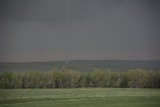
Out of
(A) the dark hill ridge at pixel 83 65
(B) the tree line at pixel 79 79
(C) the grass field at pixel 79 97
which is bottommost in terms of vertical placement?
(C) the grass field at pixel 79 97

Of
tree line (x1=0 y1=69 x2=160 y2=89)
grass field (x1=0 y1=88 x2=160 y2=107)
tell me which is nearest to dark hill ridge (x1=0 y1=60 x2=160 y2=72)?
tree line (x1=0 y1=69 x2=160 y2=89)

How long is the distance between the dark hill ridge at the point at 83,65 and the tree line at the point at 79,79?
8 cm

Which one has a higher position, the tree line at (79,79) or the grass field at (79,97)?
the tree line at (79,79)

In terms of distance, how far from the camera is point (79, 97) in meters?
5.27

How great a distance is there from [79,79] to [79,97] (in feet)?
1.03

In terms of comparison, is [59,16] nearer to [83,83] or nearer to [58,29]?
[58,29]

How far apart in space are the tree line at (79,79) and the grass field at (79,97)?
0.10 meters

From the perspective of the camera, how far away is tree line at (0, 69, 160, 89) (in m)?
5.23

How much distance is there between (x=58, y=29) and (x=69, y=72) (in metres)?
0.69

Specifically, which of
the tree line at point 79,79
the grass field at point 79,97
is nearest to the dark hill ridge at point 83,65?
the tree line at point 79,79

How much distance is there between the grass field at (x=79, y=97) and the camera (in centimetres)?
509

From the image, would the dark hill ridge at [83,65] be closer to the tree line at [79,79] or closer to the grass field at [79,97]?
the tree line at [79,79]

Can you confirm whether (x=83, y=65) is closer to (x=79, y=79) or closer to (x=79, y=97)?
(x=79, y=79)

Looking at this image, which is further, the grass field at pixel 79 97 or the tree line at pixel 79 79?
the tree line at pixel 79 79
